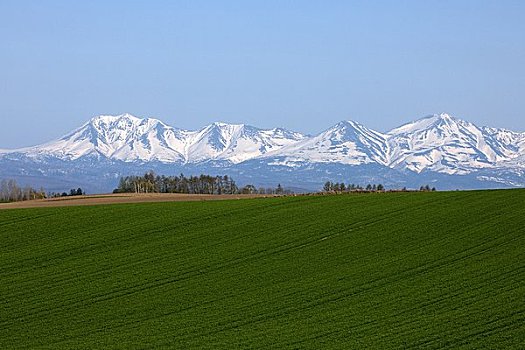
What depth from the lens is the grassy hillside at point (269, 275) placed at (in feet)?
114

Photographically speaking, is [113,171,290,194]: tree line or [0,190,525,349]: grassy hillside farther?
[113,171,290,194]: tree line

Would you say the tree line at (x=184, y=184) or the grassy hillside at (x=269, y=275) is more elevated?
the tree line at (x=184, y=184)

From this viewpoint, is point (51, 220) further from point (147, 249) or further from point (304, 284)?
point (304, 284)

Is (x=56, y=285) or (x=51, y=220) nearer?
(x=56, y=285)

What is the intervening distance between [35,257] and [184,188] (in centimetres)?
9481

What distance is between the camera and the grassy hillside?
34.7 metres

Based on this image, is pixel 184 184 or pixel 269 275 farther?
pixel 184 184

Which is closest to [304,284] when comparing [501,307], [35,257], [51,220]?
[501,307]

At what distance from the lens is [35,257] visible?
172 feet

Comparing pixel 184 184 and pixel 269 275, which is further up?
pixel 184 184

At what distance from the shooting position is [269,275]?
46.2 m

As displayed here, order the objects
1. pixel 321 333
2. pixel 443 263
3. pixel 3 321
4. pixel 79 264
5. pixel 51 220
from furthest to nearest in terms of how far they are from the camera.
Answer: pixel 51 220 < pixel 79 264 < pixel 443 263 < pixel 3 321 < pixel 321 333

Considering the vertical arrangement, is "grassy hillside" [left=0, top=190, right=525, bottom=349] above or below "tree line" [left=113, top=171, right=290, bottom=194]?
below

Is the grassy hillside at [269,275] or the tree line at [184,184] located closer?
the grassy hillside at [269,275]
